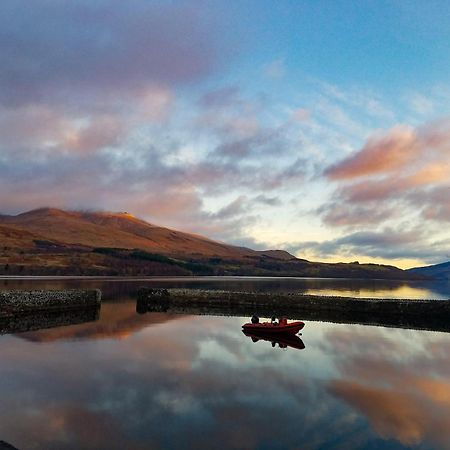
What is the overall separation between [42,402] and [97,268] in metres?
164

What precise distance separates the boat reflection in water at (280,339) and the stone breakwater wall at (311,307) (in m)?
15.4

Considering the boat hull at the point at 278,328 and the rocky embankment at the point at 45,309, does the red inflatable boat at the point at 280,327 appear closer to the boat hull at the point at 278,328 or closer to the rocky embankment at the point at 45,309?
the boat hull at the point at 278,328

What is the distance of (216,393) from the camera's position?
18.8 meters

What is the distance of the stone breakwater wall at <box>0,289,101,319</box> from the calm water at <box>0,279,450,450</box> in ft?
31.5

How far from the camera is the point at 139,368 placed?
76.4 feet

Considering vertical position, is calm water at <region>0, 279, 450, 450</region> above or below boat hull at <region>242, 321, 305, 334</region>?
below

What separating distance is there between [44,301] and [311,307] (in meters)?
34.9

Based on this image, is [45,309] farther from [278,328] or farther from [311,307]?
[311,307]

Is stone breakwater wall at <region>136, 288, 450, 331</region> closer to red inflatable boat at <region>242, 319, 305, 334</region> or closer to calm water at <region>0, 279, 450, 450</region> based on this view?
red inflatable boat at <region>242, 319, 305, 334</region>

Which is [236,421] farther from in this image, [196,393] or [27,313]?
[27,313]

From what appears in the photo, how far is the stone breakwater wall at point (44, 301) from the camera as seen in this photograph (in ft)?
136

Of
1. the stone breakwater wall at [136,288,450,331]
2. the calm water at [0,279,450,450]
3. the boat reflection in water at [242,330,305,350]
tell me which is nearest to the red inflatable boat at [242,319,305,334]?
the boat reflection in water at [242,330,305,350]

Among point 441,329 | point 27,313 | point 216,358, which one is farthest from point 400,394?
point 27,313

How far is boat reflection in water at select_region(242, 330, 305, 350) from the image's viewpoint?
32.8 m
